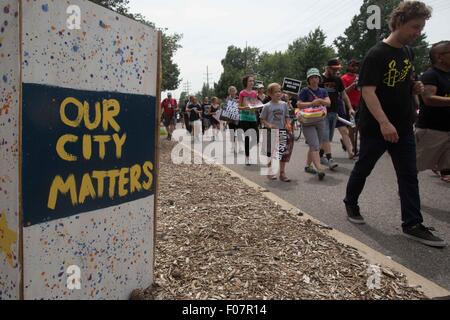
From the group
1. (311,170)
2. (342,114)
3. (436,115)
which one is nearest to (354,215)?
(436,115)

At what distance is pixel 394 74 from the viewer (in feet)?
11.1

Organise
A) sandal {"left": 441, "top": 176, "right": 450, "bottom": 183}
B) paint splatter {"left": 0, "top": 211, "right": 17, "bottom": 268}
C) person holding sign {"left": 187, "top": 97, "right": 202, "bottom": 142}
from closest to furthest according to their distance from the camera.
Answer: paint splatter {"left": 0, "top": 211, "right": 17, "bottom": 268} < sandal {"left": 441, "top": 176, "right": 450, "bottom": 183} < person holding sign {"left": 187, "top": 97, "right": 202, "bottom": 142}

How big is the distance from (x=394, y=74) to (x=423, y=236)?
141 cm

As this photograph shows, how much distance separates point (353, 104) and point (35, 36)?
797cm

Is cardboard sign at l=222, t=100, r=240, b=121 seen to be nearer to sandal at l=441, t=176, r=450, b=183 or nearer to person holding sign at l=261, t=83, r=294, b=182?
person holding sign at l=261, t=83, r=294, b=182

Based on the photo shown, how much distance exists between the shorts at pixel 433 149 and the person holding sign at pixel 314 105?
178cm

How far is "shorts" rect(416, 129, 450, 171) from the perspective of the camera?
14.1ft

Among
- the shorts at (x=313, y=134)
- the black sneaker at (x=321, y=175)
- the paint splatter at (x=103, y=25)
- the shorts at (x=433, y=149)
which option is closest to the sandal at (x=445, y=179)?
the shorts at (x=433, y=149)

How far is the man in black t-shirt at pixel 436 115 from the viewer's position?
13.5 feet

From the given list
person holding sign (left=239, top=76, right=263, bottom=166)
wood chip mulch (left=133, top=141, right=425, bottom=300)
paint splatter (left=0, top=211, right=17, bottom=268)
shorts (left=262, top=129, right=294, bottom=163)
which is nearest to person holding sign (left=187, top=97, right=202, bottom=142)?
person holding sign (left=239, top=76, right=263, bottom=166)

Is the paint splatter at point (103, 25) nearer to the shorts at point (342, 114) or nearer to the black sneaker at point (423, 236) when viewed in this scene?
the black sneaker at point (423, 236)

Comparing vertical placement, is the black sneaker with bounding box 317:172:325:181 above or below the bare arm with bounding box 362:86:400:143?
below

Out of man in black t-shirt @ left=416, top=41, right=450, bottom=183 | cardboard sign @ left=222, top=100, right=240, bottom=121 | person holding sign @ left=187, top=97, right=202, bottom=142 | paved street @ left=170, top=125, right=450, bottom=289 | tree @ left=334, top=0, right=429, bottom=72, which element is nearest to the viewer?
paved street @ left=170, top=125, right=450, bottom=289

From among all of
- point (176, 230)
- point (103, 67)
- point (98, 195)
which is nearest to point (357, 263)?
point (176, 230)
